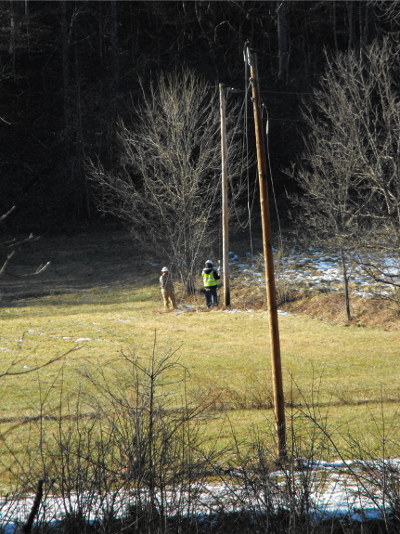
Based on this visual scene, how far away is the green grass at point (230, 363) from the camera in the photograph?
13.3 metres

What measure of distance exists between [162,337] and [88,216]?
80.1ft

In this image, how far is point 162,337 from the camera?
2028cm

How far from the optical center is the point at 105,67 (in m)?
49.4

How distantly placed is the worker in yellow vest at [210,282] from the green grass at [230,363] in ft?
2.64

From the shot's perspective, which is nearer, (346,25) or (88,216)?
(88,216)

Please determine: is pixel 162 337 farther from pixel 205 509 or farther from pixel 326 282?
pixel 205 509

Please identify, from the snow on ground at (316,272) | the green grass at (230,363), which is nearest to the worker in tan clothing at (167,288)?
the green grass at (230,363)

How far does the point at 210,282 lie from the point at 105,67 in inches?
1101

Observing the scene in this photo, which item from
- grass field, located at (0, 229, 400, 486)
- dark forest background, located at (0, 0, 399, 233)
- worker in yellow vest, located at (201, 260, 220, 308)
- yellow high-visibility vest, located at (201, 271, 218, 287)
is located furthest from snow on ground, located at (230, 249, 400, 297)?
dark forest background, located at (0, 0, 399, 233)

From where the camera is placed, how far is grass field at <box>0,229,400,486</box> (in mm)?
12672

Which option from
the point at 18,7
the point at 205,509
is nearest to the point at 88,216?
the point at 18,7

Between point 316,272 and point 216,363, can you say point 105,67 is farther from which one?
point 216,363

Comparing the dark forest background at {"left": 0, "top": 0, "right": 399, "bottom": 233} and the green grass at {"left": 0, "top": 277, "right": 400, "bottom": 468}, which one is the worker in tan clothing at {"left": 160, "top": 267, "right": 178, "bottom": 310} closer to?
the green grass at {"left": 0, "top": 277, "right": 400, "bottom": 468}

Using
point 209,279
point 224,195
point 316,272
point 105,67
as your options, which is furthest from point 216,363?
point 105,67
